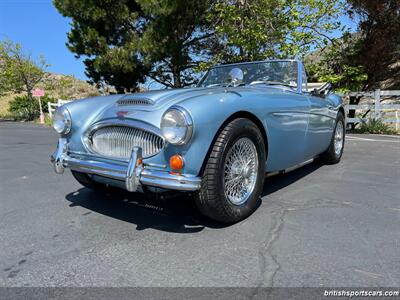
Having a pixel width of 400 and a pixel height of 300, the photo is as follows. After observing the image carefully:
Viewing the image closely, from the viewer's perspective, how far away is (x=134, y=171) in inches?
100

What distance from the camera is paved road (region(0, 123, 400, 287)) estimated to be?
6.96 ft

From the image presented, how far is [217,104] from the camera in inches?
106

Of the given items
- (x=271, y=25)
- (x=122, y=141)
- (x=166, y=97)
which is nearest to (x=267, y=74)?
(x=166, y=97)

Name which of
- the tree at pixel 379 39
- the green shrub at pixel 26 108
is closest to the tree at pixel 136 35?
the tree at pixel 379 39

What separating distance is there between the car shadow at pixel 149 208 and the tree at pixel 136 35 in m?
9.86

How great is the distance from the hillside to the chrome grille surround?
1869 cm

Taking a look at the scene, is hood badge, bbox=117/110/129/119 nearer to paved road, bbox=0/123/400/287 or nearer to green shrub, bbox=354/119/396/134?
paved road, bbox=0/123/400/287

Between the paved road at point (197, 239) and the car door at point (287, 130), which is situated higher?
the car door at point (287, 130)

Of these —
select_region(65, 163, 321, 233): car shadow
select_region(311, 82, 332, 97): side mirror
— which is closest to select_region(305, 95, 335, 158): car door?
select_region(311, 82, 332, 97): side mirror

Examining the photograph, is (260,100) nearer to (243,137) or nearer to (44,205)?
(243,137)

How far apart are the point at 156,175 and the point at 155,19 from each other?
11.4 metres

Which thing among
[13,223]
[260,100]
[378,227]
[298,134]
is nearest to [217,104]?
[260,100]

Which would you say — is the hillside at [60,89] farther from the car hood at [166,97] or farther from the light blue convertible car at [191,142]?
the car hood at [166,97]

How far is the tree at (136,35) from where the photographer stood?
Answer: 12734mm
